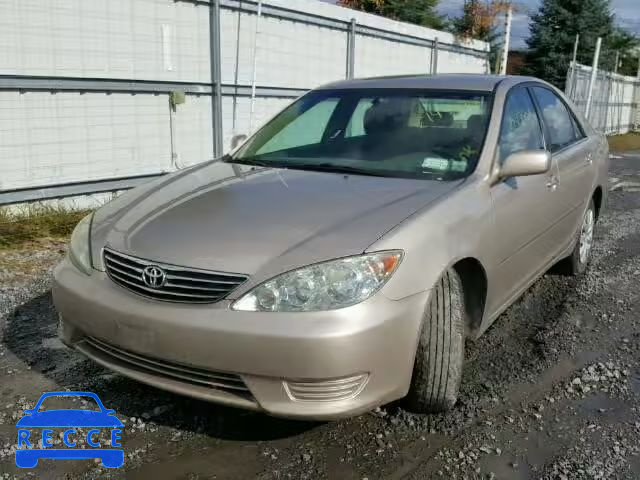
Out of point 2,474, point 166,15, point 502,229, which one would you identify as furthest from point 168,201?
point 166,15

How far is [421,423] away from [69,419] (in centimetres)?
161

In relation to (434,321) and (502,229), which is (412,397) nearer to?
(434,321)

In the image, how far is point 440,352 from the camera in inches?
107

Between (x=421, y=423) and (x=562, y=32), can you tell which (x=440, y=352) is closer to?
(x=421, y=423)

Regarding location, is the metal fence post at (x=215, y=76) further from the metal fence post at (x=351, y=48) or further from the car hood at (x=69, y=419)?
the car hood at (x=69, y=419)

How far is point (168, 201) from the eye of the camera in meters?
3.08

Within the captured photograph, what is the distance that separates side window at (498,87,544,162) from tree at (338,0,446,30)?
26454mm

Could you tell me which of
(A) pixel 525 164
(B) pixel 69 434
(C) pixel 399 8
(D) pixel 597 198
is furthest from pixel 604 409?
(C) pixel 399 8

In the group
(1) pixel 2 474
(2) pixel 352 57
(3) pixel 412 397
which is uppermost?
(2) pixel 352 57

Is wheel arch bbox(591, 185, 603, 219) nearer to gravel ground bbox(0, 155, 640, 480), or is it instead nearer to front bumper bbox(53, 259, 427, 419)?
gravel ground bbox(0, 155, 640, 480)

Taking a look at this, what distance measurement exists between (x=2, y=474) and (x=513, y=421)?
2.20 m

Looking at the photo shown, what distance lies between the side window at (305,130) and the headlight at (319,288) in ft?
5.32

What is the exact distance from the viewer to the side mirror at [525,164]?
10.5ft

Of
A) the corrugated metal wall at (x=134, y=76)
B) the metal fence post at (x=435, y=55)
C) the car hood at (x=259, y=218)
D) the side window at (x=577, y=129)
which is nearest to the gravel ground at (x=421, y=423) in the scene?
the car hood at (x=259, y=218)
